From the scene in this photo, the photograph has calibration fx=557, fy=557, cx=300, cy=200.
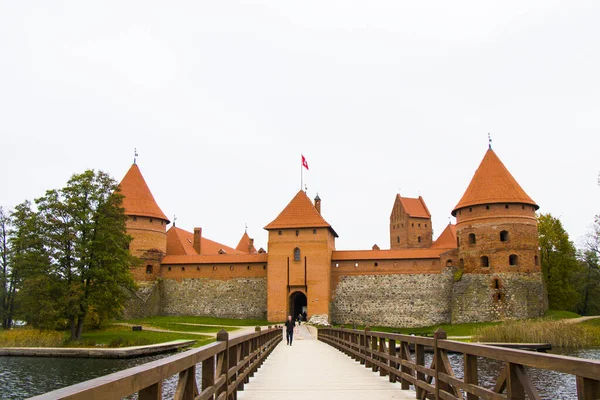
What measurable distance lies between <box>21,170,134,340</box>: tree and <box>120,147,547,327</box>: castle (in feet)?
28.7

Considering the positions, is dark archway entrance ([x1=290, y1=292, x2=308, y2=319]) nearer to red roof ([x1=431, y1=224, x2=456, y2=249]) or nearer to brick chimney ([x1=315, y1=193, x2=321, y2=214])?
brick chimney ([x1=315, y1=193, x2=321, y2=214])

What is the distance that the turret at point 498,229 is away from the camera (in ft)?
111

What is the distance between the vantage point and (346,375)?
29.8 ft

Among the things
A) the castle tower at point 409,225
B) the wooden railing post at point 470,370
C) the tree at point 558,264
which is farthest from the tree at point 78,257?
the castle tower at point 409,225

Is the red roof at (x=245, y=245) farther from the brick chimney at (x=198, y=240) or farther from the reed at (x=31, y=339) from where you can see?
the reed at (x=31, y=339)

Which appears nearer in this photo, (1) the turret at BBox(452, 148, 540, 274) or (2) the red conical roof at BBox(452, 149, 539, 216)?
(1) the turret at BBox(452, 148, 540, 274)

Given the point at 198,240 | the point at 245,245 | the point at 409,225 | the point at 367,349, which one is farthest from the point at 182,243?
the point at 367,349

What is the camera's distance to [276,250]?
37812mm

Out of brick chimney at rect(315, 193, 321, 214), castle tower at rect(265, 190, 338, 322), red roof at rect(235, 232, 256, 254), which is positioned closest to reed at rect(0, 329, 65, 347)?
castle tower at rect(265, 190, 338, 322)

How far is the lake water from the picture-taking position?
13.2m

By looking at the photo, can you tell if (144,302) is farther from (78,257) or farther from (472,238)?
(472,238)

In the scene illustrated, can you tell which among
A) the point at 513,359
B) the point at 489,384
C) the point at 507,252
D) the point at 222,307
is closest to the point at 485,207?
the point at 507,252

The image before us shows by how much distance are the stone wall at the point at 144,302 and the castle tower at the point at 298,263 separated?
7991 mm

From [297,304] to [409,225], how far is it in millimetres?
22017
